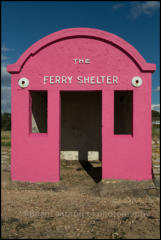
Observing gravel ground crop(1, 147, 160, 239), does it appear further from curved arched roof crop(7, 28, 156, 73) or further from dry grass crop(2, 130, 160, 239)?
curved arched roof crop(7, 28, 156, 73)

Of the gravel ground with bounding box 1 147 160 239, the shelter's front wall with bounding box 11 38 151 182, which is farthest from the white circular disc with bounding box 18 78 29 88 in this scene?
the gravel ground with bounding box 1 147 160 239

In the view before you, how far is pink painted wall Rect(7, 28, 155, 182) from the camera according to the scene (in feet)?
19.7

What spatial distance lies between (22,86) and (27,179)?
3.03 meters

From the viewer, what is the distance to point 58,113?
243 inches

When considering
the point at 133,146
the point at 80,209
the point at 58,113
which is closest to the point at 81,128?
the point at 58,113

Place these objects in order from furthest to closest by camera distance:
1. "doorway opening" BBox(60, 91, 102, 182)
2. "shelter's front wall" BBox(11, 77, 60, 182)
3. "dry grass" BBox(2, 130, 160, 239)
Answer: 1. "doorway opening" BBox(60, 91, 102, 182)
2. "shelter's front wall" BBox(11, 77, 60, 182)
3. "dry grass" BBox(2, 130, 160, 239)

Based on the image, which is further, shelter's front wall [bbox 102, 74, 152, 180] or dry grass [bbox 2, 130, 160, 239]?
shelter's front wall [bbox 102, 74, 152, 180]

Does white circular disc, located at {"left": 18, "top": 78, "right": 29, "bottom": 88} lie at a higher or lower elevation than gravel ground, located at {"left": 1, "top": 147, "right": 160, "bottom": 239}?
higher

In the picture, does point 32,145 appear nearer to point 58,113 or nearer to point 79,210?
point 58,113

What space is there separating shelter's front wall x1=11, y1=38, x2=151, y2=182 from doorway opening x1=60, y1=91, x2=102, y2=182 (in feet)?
11.9

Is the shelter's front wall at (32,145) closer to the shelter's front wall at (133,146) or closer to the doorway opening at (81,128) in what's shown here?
the shelter's front wall at (133,146)

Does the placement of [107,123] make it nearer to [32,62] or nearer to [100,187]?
[100,187]

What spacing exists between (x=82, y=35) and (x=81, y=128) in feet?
16.1

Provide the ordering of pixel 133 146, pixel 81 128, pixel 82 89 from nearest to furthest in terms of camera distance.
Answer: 1. pixel 133 146
2. pixel 82 89
3. pixel 81 128
